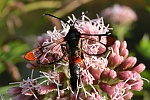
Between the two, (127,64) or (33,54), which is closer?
(33,54)

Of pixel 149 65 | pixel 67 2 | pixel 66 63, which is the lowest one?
pixel 149 65

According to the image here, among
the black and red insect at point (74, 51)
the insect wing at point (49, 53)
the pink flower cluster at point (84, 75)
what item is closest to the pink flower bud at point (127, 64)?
the pink flower cluster at point (84, 75)

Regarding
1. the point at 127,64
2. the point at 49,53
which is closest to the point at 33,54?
the point at 49,53

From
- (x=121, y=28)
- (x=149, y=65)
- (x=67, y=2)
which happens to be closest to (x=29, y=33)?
(x=67, y=2)

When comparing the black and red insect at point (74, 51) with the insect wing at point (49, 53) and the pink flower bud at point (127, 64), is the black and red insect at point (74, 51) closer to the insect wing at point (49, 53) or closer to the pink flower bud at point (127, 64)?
the insect wing at point (49, 53)

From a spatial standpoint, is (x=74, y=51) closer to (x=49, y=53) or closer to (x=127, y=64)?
(x=49, y=53)

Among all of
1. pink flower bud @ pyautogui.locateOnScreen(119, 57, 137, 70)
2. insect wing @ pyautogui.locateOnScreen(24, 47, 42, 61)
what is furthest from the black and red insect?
pink flower bud @ pyautogui.locateOnScreen(119, 57, 137, 70)

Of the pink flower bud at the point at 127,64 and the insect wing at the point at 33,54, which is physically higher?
the insect wing at the point at 33,54

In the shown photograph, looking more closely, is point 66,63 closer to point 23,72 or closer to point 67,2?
point 67,2
